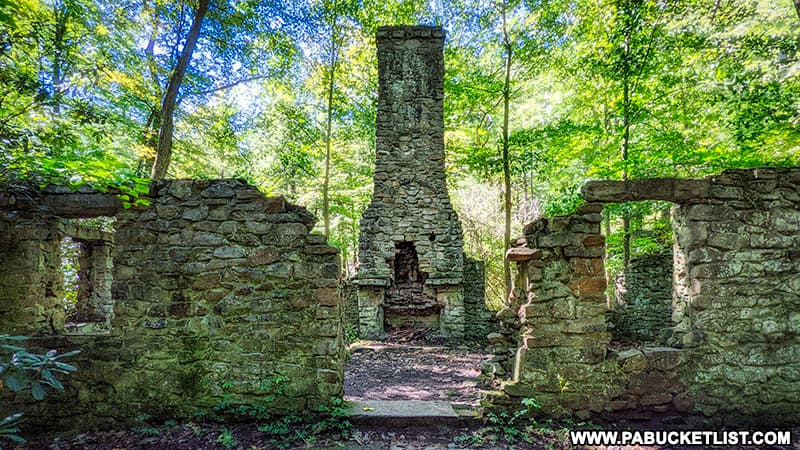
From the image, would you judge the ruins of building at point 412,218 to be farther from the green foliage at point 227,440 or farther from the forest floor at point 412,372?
the green foliage at point 227,440

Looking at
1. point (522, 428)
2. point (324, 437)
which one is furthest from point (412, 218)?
point (324, 437)

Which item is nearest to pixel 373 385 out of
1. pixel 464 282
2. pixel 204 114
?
pixel 464 282

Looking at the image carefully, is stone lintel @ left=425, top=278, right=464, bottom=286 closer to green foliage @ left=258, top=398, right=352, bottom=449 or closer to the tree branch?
green foliage @ left=258, top=398, right=352, bottom=449

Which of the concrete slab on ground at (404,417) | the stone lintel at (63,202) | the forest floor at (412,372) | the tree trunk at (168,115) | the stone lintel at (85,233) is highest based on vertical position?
the tree trunk at (168,115)

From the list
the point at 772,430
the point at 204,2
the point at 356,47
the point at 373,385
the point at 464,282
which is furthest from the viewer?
the point at 356,47

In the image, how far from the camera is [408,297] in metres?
8.62

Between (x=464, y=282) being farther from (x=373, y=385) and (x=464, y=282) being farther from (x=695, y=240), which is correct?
(x=695, y=240)

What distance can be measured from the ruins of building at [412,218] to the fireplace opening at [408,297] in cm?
2

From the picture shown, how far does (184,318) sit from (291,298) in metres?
1.08

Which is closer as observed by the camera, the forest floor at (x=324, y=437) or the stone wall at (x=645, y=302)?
the forest floor at (x=324, y=437)

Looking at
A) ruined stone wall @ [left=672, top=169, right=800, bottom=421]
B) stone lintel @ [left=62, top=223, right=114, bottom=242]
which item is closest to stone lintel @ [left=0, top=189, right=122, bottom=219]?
stone lintel @ [left=62, top=223, right=114, bottom=242]

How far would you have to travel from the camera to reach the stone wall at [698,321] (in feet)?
11.1

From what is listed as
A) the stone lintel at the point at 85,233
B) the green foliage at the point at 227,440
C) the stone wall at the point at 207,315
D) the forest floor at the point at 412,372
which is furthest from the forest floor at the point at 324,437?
the stone lintel at the point at 85,233

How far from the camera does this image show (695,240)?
341cm
